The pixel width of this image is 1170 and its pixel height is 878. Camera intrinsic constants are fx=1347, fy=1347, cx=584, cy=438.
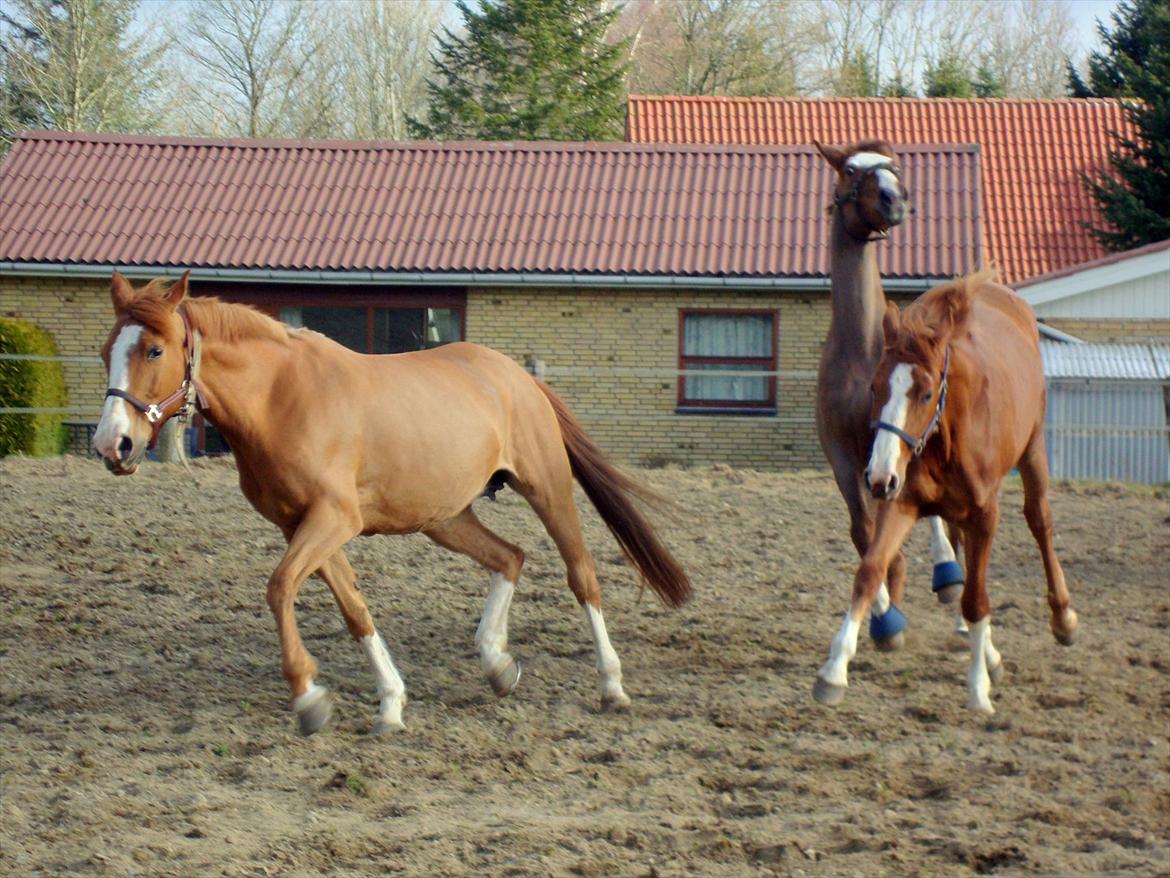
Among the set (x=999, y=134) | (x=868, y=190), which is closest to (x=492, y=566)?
(x=868, y=190)

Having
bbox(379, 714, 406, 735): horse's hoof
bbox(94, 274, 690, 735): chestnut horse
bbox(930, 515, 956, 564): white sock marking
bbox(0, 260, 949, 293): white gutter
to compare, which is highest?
bbox(0, 260, 949, 293): white gutter

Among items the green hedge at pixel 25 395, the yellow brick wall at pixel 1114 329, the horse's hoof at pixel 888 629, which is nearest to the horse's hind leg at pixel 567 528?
the horse's hoof at pixel 888 629

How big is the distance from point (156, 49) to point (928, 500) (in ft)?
103

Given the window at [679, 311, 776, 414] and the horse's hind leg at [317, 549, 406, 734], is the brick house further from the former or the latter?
the horse's hind leg at [317, 549, 406, 734]

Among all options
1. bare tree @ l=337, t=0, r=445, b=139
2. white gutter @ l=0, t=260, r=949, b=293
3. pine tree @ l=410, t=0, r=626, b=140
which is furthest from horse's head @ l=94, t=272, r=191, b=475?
bare tree @ l=337, t=0, r=445, b=139

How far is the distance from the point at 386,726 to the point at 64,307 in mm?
15141

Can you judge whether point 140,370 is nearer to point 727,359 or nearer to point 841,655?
point 841,655

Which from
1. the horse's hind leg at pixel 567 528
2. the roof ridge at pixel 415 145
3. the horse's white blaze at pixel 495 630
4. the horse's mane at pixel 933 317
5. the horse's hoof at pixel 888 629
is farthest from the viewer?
the roof ridge at pixel 415 145

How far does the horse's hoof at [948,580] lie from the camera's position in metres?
6.75

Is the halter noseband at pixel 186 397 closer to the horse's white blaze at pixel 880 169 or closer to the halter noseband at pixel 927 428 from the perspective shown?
the halter noseband at pixel 927 428

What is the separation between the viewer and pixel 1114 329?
17.5 meters

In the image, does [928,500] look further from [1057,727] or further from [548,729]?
[548,729]

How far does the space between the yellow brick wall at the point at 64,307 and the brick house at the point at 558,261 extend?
28mm

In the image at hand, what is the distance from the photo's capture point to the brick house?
18297 mm
